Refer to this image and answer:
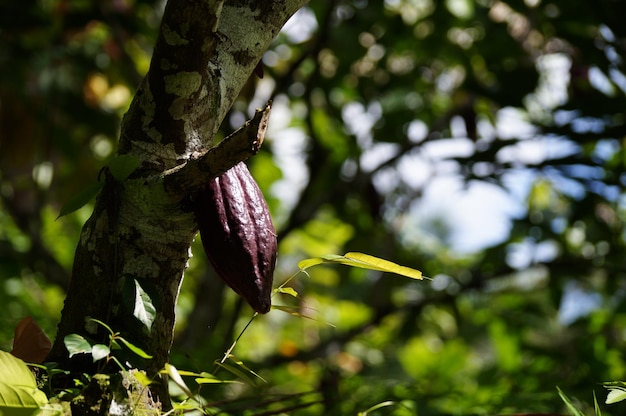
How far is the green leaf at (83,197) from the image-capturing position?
581mm

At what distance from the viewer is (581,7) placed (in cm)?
146

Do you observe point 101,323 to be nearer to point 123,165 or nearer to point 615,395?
point 123,165

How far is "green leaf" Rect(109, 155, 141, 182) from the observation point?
549 millimetres

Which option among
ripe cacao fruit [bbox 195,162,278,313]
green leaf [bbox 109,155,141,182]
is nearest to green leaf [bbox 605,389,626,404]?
ripe cacao fruit [bbox 195,162,278,313]

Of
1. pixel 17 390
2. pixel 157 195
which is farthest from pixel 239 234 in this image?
pixel 17 390

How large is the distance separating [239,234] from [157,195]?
0.07 metres

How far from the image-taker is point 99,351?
20.4 inches

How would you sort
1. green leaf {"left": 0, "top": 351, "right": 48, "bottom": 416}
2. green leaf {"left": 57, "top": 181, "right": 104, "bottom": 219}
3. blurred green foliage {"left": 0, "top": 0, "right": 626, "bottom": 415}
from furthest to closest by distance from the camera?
blurred green foliage {"left": 0, "top": 0, "right": 626, "bottom": 415} < green leaf {"left": 57, "top": 181, "right": 104, "bottom": 219} < green leaf {"left": 0, "top": 351, "right": 48, "bottom": 416}

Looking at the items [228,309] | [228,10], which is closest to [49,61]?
[228,309]

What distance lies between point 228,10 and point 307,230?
1951 mm

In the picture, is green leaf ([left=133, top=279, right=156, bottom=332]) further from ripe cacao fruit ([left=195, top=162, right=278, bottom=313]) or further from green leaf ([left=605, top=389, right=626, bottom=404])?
green leaf ([left=605, top=389, right=626, bottom=404])

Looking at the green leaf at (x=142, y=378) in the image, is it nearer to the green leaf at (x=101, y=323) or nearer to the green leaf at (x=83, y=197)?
the green leaf at (x=101, y=323)

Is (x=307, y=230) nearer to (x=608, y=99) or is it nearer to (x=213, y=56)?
(x=608, y=99)

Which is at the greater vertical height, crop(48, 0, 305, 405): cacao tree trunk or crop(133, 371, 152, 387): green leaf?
crop(48, 0, 305, 405): cacao tree trunk
